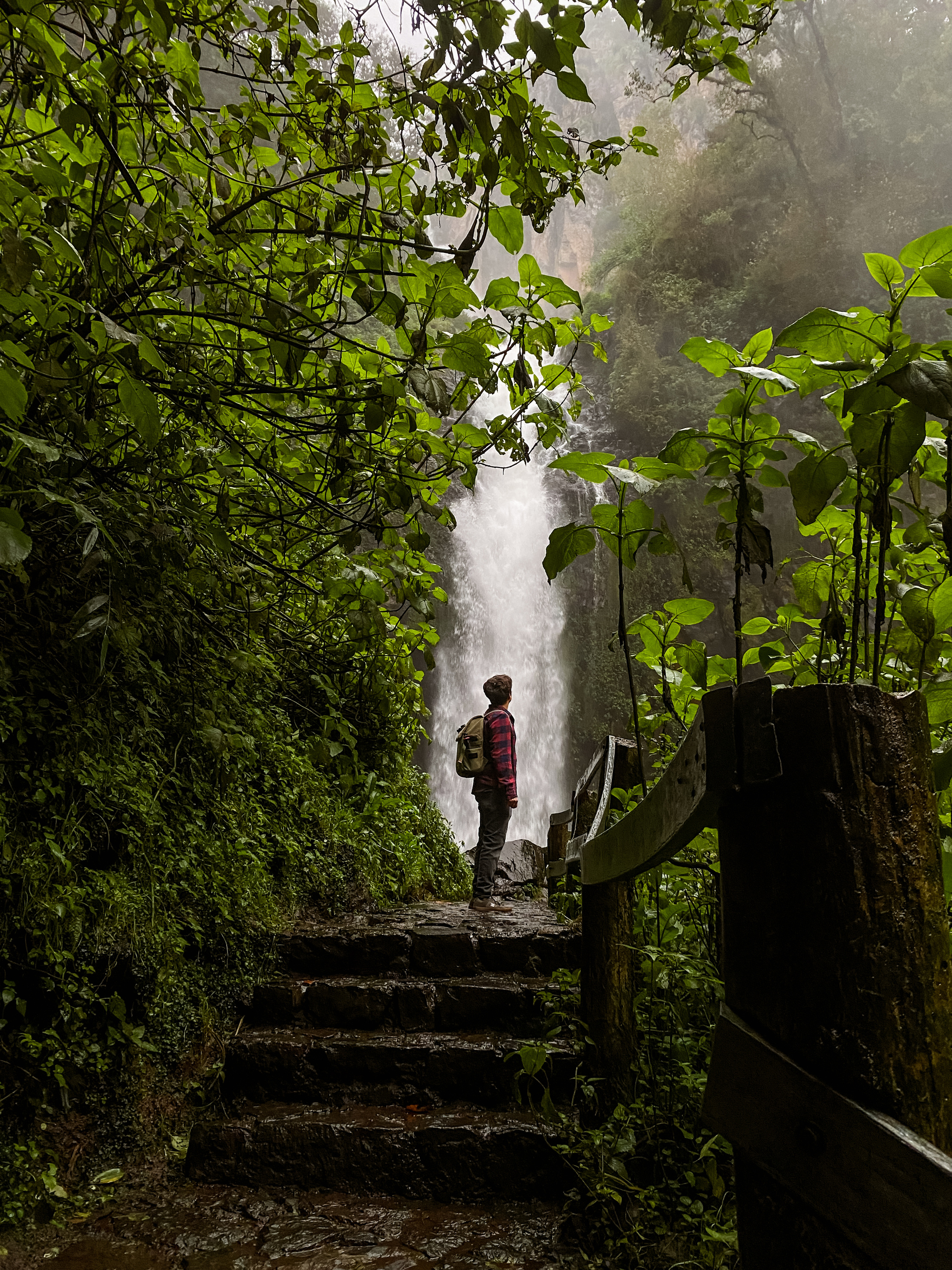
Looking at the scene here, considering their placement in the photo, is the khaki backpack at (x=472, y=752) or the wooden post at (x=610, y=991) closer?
the wooden post at (x=610, y=991)

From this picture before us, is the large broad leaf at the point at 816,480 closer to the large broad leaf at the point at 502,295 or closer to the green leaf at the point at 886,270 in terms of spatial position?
the green leaf at the point at 886,270

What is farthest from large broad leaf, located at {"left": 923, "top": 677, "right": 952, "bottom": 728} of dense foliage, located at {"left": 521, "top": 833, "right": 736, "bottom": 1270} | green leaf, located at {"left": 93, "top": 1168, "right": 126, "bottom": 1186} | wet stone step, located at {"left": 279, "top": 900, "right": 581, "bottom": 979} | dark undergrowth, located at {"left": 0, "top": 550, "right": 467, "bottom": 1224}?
green leaf, located at {"left": 93, "top": 1168, "right": 126, "bottom": 1186}

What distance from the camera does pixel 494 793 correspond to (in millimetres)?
5703

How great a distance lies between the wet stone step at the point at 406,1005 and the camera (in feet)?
12.4

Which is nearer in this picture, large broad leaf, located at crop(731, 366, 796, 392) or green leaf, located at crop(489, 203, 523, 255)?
large broad leaf, located at crop(731, 366, 796, 392)

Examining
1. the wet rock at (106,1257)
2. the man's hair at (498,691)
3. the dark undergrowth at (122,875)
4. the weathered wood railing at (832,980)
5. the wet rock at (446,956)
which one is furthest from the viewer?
the man's hair at (498,691)

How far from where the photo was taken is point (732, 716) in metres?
1.06

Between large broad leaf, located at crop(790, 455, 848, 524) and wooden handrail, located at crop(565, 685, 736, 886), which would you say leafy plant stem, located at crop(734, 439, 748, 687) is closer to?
large broad leaf, located at crop(790, 455, 848, 524)

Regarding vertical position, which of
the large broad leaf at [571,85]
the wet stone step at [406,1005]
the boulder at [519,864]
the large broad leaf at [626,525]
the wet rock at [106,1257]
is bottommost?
the wet rock at [106,1257]

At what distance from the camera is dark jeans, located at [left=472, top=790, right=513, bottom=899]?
18.7 ft

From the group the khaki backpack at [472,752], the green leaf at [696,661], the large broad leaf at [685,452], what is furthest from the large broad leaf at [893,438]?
the khaki backpack at [472,752]

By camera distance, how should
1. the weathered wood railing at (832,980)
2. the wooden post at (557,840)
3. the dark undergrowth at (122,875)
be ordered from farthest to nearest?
the wooden post at (557,840) → the dark undergrowth at (122,875) → the weathered wood railing at (832,980)

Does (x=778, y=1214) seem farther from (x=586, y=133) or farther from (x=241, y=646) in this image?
(x=586, y=133)

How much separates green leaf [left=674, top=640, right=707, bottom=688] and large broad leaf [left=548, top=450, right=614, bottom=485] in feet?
1.89
